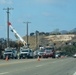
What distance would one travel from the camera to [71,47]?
575 feet

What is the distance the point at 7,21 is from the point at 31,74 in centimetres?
7689

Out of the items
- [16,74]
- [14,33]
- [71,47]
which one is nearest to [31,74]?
[16,74]

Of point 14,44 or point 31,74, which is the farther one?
point 14,44

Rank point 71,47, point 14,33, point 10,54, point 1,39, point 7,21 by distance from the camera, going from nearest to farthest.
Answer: point 10,54 < point 7,21 < point 14,33 < point 1,39 < point 71,47

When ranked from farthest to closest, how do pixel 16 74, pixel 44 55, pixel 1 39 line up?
pixel 1 39 < pixel 44 55 < pixel 16 74

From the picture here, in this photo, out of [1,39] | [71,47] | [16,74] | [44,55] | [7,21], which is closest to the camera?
[16,74]

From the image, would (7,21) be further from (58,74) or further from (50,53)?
(58,74)

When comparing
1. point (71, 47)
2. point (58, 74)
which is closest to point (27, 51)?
point (58, 74)

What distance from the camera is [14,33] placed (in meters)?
117

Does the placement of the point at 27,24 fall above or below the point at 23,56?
above

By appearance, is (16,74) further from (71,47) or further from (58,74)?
(71,47)

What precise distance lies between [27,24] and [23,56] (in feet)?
136

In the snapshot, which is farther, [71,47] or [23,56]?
[71,47]

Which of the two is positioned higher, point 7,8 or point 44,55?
point 7,8
